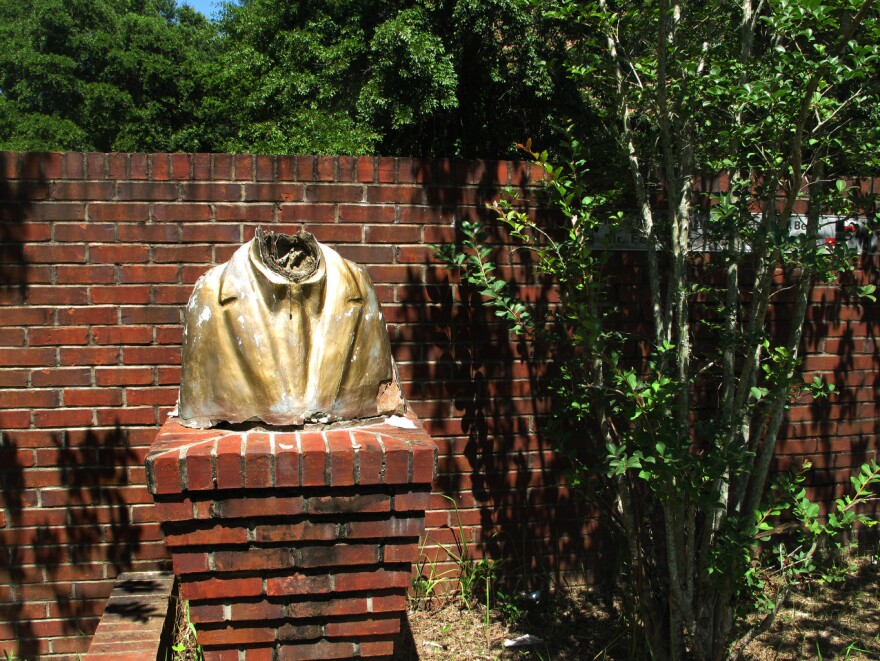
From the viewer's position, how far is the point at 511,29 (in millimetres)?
12609

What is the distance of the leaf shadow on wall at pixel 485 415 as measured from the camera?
4223 millimetres

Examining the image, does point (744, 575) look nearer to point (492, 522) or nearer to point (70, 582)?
point (492, 522)

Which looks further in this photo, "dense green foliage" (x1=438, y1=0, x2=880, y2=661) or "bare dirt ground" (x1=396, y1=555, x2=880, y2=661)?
"bare dirt ground" (x1=396, y1=555, x2=880, y2=661)

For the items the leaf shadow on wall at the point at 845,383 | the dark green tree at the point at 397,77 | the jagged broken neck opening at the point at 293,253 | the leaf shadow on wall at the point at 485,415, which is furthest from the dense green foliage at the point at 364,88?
the jagged broken neck opening at the point at 293,253

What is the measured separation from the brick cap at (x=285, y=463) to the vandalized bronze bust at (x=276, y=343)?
0.18m

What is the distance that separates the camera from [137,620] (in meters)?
3.38

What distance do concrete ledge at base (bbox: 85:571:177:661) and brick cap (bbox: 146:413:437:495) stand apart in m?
0.86

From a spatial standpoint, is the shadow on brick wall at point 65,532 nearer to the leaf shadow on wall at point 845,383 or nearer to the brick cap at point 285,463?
the brick cap at point 285,463

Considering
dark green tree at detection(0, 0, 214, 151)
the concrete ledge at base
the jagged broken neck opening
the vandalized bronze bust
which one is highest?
dark green tree at detection(0, 0, 214, 151)

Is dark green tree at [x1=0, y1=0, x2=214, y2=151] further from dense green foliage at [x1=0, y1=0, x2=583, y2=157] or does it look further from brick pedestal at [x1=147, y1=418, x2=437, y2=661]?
brick pedestal at [x1=147, y1=418, x2=437, y2=661]

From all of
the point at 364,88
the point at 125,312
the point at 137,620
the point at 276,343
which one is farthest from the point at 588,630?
the point at 364,88

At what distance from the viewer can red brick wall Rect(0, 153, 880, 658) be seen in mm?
3861

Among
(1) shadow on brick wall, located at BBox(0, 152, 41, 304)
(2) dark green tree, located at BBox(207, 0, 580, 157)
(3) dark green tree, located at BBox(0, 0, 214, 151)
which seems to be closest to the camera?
(1) shadow on brick wall, located at BBox(0, 152, 41, 304)

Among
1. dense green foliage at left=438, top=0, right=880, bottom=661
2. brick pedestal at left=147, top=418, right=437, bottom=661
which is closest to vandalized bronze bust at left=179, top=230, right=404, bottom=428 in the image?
brick pedestal at left=147, top=418, right=437, bottom=661
